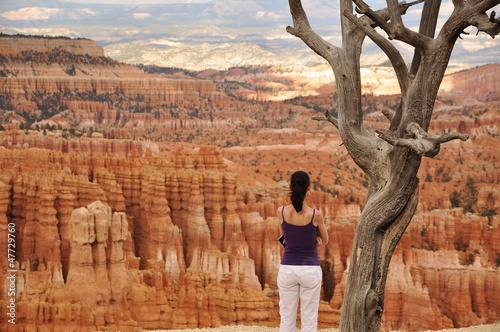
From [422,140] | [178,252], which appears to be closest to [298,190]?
[422,140]

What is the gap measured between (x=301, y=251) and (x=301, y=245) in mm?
58

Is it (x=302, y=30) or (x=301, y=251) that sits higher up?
(x=302, y=30)

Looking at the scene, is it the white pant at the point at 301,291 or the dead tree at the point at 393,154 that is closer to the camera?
the white pant at the point at 301,291

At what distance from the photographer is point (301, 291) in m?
9.10

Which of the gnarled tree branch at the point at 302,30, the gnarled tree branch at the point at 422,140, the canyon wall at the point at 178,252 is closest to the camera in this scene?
the gnarled tree branch at the point at 422,140

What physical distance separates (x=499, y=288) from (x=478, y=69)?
102 metres

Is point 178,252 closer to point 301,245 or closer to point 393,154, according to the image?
point 393,154

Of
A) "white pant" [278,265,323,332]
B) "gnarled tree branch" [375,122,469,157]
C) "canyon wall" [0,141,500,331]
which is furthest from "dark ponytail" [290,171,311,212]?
"canyon wall" [0,141,500,331]

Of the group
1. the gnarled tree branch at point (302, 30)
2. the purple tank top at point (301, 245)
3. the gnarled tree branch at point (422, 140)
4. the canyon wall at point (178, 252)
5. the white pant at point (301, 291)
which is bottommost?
the canyon wall at point (178, 252)

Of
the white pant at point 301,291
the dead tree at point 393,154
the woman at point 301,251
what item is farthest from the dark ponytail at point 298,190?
the dead tree at point 393,154

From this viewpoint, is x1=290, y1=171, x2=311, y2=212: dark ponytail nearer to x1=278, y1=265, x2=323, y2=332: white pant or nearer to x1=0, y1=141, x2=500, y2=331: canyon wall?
x1=278, y1=265, x2=323, y2=332: white pant

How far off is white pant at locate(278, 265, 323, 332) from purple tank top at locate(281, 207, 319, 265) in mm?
57

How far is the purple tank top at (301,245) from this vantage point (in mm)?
8984

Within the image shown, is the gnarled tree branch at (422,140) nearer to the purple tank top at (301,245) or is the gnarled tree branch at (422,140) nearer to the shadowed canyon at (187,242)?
the purple tank top at (301,245)
